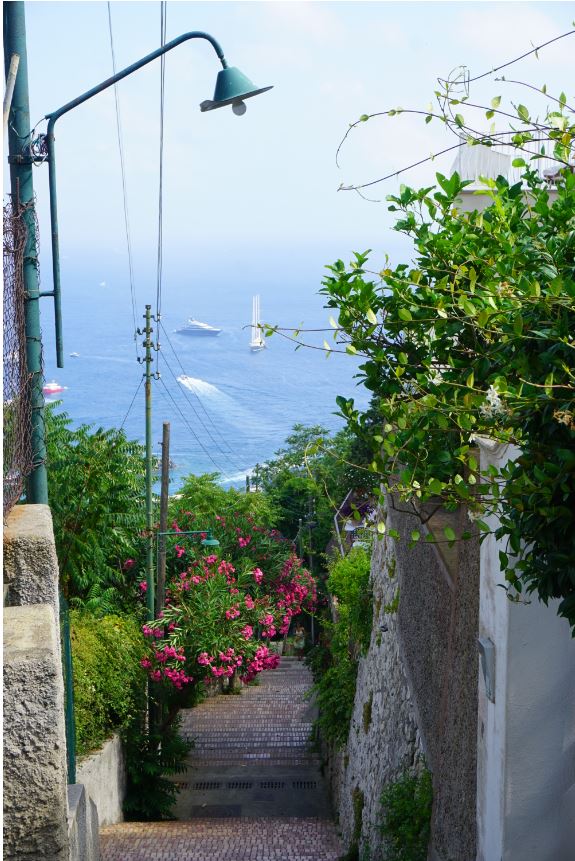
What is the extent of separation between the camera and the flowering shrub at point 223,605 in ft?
53.6

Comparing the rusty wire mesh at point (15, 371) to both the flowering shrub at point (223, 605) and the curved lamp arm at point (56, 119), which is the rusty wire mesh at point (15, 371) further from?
the flowering shrub at point (223, 605)

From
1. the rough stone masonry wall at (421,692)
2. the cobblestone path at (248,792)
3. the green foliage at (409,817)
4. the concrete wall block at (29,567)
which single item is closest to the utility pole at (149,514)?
the cobblestone path at (248,792)

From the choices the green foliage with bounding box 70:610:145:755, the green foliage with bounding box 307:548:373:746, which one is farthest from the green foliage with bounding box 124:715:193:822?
the green foliage with bounding box 307:548:373:746

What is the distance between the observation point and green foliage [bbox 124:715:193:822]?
1571 cm

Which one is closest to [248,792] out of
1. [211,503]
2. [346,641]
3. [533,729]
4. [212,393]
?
[346,641]

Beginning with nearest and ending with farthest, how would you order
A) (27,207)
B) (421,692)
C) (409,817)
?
1. (27,207)
2. (409,817)
3. (421,692)

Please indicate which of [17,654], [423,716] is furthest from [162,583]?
[17,654]

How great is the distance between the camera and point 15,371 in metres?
5.34

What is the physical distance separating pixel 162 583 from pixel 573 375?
14.3 metres

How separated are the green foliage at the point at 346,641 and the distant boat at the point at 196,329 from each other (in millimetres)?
168803

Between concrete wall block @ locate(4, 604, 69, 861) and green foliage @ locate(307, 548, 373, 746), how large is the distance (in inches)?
372

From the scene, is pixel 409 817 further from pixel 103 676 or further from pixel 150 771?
pixel 150 771

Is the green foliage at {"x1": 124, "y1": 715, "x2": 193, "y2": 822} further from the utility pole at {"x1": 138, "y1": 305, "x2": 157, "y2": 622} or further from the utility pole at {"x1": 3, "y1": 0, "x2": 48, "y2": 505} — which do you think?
the utility pole at {"x1": 3, "y1": 0, "x2": 48, "y2": 505}

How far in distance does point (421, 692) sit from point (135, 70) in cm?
538
